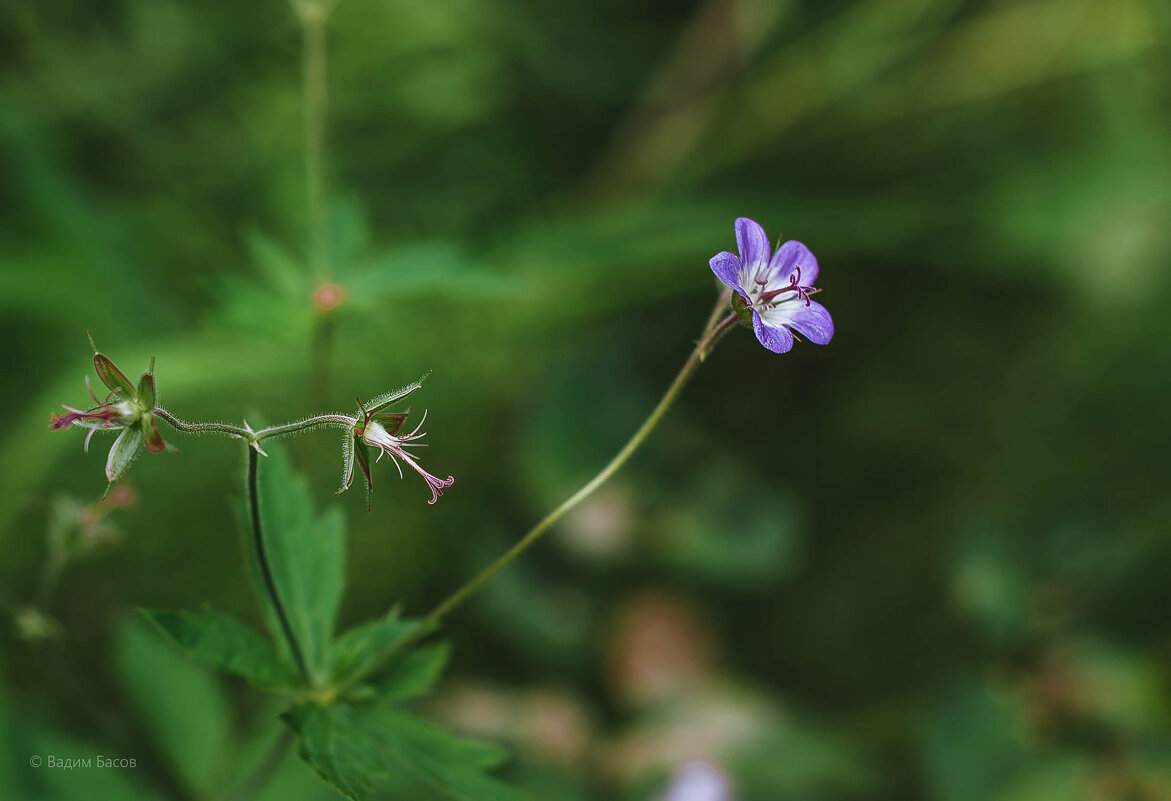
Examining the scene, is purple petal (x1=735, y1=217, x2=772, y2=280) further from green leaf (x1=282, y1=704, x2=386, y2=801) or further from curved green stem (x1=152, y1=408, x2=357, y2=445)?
green leaf (x1=282, y1=704, x2=386, y2=801)

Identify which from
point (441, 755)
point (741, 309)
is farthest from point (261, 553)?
point (741, 309)

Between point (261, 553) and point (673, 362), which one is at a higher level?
point (673, 362)

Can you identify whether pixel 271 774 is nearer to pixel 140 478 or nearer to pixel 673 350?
pixel 140 478

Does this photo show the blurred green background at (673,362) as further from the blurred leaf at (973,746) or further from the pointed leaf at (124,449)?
the pointed leaf at (124,449)

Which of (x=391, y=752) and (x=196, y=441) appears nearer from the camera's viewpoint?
(x=391, y=752)

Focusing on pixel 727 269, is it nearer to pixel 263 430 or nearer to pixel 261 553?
pixel 263 430

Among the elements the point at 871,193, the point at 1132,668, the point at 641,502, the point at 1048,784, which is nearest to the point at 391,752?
the point at 641,502
